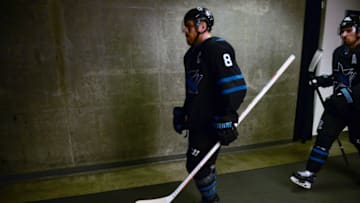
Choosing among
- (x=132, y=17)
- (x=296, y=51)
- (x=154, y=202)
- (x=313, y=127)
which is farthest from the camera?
(x=313, y=127)

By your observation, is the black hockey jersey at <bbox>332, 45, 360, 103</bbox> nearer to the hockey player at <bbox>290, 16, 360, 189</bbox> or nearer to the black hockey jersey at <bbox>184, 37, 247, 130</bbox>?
the hockey player at <bbox>290, 16, 360, 189</bbox>

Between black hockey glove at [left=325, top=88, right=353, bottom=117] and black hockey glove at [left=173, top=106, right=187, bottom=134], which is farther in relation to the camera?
black hockey glove at [left=325, top=88, right=353, bottom=117]

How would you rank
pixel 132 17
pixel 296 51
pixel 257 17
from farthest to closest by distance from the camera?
pixel 296 51, pixel 257 17, pixel 132 17

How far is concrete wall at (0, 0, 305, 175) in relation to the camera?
2420 millimetres

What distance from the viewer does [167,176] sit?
105 inches

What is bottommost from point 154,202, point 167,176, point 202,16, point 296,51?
point 167,176

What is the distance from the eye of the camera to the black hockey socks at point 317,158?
230 cm

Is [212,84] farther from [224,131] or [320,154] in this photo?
[320,154]

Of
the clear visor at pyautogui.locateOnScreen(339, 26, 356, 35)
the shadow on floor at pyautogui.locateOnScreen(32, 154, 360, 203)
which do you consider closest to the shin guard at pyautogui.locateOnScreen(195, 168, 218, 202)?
the shadow on floor at pyautogui.locateOnScreen(32, 154, 360, 203)

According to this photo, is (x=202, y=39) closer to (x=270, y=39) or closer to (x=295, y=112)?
(x=270, y=39)

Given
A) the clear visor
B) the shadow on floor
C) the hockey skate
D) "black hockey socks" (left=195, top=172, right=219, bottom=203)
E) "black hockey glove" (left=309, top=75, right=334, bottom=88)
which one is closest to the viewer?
"black hockey socks" (left=195, top=172, right=219, bottom=203)

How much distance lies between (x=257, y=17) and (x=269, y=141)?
1.59 m

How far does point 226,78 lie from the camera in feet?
5.25

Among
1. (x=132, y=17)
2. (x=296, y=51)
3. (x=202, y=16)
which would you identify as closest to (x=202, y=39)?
(x=202, y=16)
